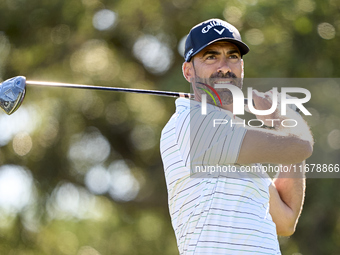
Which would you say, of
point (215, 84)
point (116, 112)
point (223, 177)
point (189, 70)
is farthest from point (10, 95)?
point (116, 112)

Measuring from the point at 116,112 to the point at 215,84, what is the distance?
4.27 m

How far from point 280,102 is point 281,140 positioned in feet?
0.84

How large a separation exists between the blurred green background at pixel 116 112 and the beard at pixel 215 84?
3.78m

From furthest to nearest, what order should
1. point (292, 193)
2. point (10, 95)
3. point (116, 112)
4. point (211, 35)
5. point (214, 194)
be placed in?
point (116, 112) < point (10, 95) < point (292, 193) < point (211, 35) < point (214, 194)

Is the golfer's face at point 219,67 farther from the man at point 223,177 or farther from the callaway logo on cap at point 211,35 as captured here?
the man at point 223,177

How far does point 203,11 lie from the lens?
6.56 m

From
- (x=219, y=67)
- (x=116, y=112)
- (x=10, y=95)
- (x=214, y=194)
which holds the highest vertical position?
(x=116, y=112)

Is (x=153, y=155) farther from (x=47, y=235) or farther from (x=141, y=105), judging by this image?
(x=47, y=235)

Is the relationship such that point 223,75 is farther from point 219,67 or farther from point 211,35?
point 211,35

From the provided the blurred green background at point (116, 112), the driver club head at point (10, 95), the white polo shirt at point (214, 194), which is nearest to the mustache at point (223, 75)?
the white polo shirt at point (214, 194)

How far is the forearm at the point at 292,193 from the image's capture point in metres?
2.49

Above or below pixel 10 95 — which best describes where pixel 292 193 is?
below

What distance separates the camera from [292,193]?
251 centimetres

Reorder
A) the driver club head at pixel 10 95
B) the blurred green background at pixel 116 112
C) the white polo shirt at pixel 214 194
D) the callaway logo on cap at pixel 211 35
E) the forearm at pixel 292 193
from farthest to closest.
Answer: the blurred green background at pixel 116 112
the driver club head at pixel 10 95
the forearm at pixel 292 193
the callaway logo on cap at pixel 211 35
the white polo shirt at pixel 214 194
